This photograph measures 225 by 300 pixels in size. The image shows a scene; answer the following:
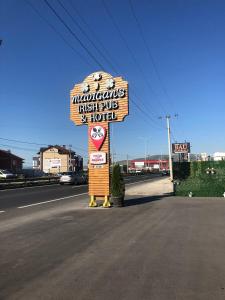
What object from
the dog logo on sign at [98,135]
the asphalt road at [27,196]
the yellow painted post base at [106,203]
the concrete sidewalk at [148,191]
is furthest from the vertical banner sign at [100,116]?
the concrete sidewalk at [148,191]

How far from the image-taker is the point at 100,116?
19.2m

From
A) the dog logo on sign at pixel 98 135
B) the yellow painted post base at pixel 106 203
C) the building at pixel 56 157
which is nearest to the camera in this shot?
the yellow painted post base at pixel 106 203

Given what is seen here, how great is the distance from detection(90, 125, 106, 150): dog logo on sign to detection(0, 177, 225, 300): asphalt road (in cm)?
527

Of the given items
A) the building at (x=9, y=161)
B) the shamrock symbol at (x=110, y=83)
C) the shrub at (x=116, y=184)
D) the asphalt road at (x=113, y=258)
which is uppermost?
the building at (x=9, y=161)

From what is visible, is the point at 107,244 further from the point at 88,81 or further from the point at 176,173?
the point at 176,173

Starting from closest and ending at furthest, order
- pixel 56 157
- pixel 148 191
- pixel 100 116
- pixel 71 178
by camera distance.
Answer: pixel 100 116
pixel 148 191
pixel 71 178
pixel 56 157

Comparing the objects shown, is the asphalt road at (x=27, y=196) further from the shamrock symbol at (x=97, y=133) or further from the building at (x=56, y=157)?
the building at (x=56, y=157)

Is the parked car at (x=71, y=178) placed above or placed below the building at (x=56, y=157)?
below

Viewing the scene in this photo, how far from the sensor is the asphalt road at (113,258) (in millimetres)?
6094

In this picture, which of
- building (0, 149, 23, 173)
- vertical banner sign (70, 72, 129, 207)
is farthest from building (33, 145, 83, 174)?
vertical banner sign (70, 72, 129, 207)

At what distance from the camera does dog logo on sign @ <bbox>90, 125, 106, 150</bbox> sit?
747 inches

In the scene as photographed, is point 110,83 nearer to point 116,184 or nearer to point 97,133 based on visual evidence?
point 97,133

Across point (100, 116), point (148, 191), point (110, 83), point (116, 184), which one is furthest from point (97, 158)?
point (148, 191)

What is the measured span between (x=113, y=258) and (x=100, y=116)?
11.7m
